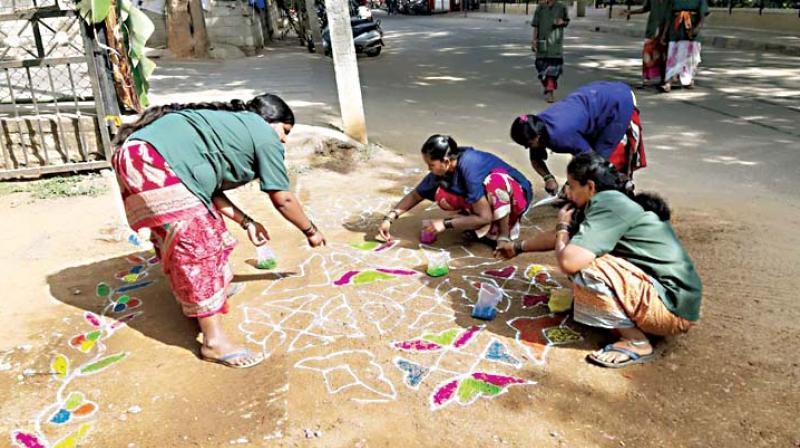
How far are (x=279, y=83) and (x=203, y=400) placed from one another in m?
7.46

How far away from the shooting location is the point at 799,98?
284 inches

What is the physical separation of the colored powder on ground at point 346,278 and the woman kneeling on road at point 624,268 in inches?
47.8

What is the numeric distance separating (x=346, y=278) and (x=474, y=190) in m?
0.86

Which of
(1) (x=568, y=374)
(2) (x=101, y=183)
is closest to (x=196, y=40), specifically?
(2) (x=101, y=183)

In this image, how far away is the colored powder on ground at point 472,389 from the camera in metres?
2.30

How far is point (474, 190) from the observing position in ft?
11.3

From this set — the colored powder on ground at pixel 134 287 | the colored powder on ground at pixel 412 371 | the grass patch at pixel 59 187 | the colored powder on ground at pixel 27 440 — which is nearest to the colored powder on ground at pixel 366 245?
the colored powder on ground at pixel 134 287

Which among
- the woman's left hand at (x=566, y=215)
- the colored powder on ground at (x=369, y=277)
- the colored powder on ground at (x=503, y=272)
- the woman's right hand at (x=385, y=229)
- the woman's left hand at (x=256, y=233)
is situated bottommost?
the colored powder on ground at (x=503, y=272)

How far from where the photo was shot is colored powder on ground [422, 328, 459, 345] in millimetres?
2678

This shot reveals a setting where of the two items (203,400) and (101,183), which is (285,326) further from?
(101,183)

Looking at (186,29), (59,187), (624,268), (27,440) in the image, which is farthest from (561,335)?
(186,29)

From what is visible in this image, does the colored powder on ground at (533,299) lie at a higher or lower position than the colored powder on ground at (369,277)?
lower

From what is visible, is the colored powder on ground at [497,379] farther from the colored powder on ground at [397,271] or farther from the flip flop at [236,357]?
the colored powder on ground at [397,271]

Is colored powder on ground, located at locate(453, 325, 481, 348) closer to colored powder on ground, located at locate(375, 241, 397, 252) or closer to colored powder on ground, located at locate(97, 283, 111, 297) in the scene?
colored powder on ground, located at locate(375, 241, 397, 252)
